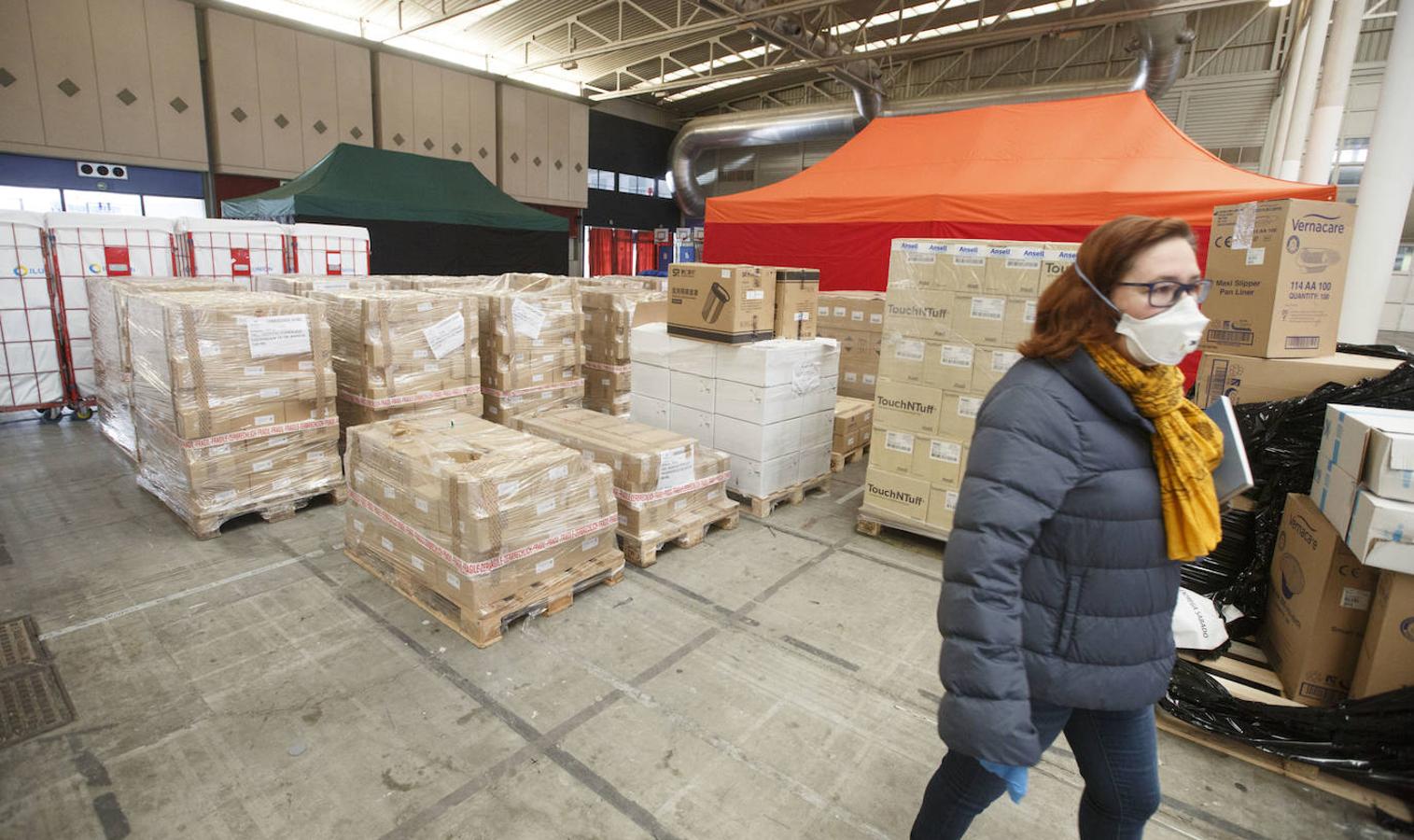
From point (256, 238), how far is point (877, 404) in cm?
809

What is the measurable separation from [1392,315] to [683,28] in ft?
71.1

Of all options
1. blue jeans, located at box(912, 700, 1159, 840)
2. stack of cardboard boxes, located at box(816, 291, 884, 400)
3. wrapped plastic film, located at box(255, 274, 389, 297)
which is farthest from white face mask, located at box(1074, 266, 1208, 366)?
wrapped plastic film, located at box(255, 274, 389, 297)

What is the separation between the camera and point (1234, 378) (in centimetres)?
366

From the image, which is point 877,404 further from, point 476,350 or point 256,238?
point 256,238

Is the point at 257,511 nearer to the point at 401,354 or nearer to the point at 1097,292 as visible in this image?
the point at 401,354

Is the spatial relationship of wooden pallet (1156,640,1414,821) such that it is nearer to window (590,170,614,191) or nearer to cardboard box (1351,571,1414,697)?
cardboard box (1351,571,1414,697)

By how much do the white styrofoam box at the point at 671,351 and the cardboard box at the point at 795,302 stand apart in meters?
0.59

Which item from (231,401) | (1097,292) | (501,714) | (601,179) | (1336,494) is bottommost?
(501,714)

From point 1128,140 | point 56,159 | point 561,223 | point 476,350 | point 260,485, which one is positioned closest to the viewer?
point 260,485

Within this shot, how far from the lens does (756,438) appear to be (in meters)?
5.07

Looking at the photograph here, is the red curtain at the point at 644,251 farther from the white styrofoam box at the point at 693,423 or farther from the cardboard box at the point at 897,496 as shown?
the cardboard box at the point at 897,496

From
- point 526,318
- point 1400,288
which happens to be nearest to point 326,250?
point 526,318

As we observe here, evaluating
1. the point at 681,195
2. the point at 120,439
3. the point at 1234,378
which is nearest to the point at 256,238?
the point at 120,439

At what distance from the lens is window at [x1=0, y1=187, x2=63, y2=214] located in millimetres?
11062
